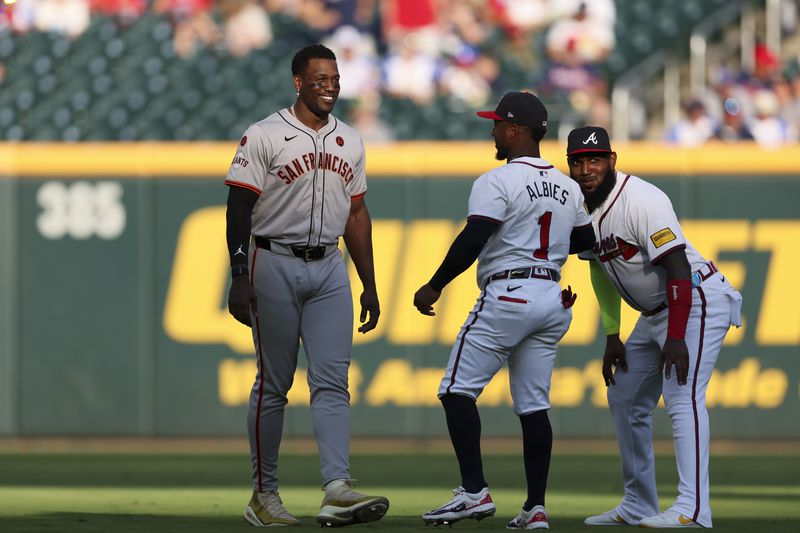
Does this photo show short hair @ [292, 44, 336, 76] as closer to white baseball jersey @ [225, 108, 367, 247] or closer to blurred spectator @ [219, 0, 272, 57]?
white baseball jersey @ [225, 108, 367, 247]

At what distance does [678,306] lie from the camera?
5.62 metres

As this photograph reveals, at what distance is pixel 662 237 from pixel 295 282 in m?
1.47

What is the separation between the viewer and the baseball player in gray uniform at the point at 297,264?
564 cm

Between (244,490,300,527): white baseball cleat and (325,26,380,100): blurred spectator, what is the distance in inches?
314

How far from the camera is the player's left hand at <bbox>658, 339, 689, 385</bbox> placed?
561cm

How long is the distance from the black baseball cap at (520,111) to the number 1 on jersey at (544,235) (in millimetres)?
372

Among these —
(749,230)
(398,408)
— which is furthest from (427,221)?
(749,230)

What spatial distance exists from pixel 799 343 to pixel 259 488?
6.29 metres

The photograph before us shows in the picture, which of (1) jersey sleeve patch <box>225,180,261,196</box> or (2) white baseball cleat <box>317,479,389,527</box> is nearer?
(2) white baseball cleat <box>317,479,389,527</box>

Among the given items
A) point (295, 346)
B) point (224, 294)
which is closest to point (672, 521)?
point (295, 346)

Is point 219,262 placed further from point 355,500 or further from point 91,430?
point 355,500

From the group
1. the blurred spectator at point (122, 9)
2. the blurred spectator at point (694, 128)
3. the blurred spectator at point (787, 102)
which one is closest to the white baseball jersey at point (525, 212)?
the blurred spectator at point (694, 128)

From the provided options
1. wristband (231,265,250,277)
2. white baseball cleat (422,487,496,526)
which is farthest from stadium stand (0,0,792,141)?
white baseball cleat (422,487,496,526)

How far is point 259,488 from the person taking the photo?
18.7ft
